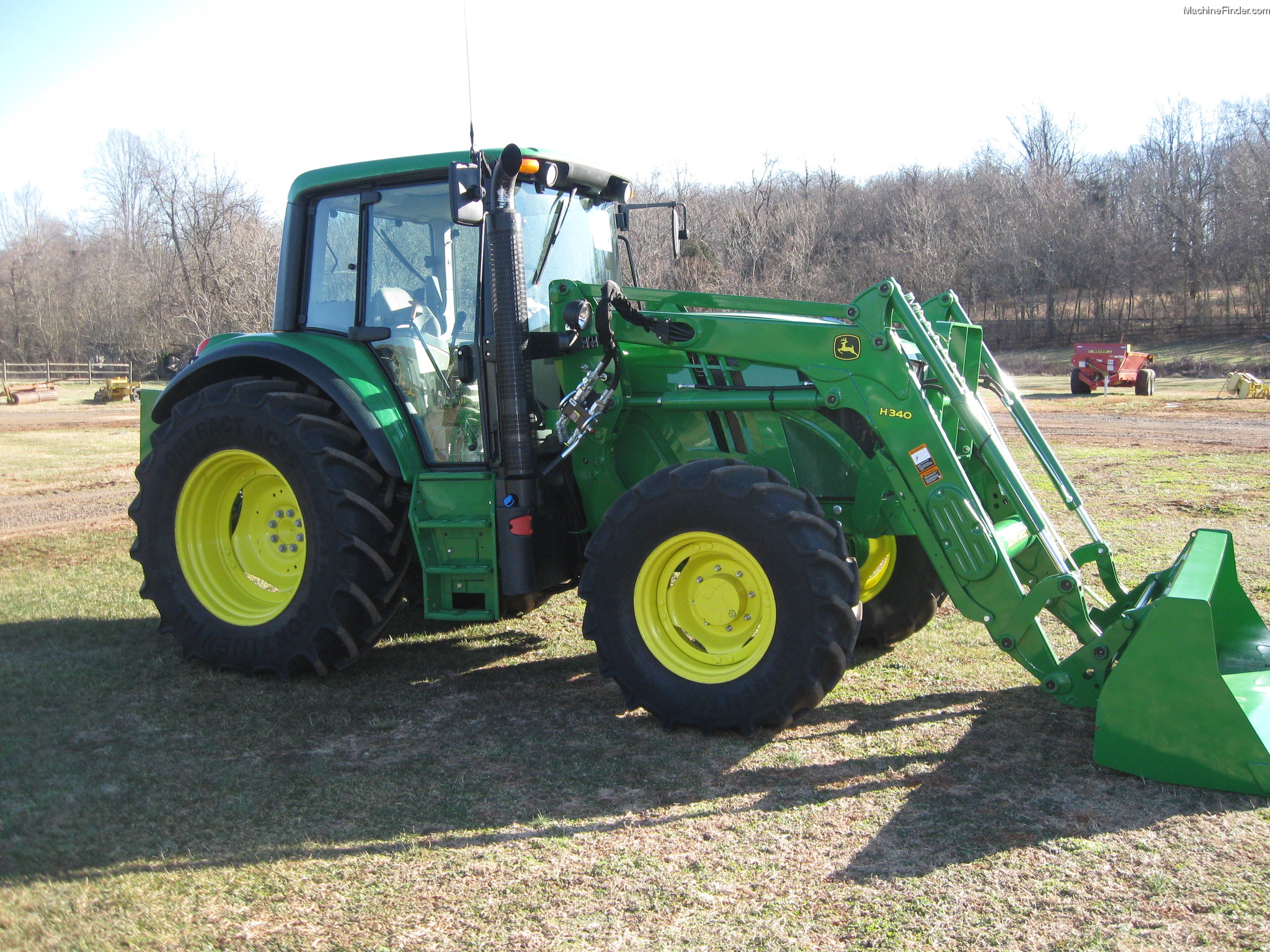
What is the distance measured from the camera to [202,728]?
15.1ft

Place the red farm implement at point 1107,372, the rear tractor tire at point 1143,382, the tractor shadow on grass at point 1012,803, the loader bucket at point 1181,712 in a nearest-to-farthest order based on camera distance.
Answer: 1. the tractor shadow on grass at point 1012,803
2. the loader bucket at point 1181,712
3. the rear tractor tire at point 1143,382
4. the red farm implement at point 1107,372

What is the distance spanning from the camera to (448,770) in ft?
13.6

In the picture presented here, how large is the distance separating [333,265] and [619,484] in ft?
6.58

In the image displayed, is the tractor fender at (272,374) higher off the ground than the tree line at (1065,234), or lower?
lower

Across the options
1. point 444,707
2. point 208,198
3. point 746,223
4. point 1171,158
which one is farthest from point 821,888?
point 1171,158

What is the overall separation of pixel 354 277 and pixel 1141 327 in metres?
47.0

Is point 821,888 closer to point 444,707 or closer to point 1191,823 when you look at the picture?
point 1191,823

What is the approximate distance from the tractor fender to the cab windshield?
96 centimetres

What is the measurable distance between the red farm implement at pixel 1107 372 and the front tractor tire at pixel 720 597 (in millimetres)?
22662

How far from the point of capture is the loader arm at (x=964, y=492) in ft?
12.2

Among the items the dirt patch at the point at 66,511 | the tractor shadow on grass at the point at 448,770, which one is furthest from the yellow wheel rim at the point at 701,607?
the dirt patch at the point at 66,511

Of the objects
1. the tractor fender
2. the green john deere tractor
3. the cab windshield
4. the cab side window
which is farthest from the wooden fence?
the cab windshield

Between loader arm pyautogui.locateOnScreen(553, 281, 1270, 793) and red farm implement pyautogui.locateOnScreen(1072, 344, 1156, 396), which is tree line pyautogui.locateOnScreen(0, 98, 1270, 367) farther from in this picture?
loader arm pyautogui.locateOnScreen(553, 281, 1270, 793)

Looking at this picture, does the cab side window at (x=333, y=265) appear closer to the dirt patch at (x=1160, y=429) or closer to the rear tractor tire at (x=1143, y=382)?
the dirt patch at (x=1160, y=429)
